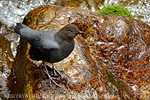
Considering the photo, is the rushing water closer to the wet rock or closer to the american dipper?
the wet rock

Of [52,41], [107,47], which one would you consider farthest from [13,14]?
[52,41]

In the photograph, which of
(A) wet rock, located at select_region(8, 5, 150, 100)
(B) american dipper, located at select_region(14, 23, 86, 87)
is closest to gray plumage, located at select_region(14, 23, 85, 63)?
(B) american dipper, located at select_region(14, 23, 86, 87)

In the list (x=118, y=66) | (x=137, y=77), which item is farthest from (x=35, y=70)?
(x=137, y=77)

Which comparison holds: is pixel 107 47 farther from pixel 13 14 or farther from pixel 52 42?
pixel 13 14

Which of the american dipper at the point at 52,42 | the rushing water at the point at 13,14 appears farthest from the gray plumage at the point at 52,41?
the rushing water at the point at 13,14

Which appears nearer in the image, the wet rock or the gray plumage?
the gray plumage

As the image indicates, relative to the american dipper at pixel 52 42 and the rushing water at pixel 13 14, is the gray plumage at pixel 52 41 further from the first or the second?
the rushing water at pixel 13 14

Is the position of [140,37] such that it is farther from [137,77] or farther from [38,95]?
[38,95]
